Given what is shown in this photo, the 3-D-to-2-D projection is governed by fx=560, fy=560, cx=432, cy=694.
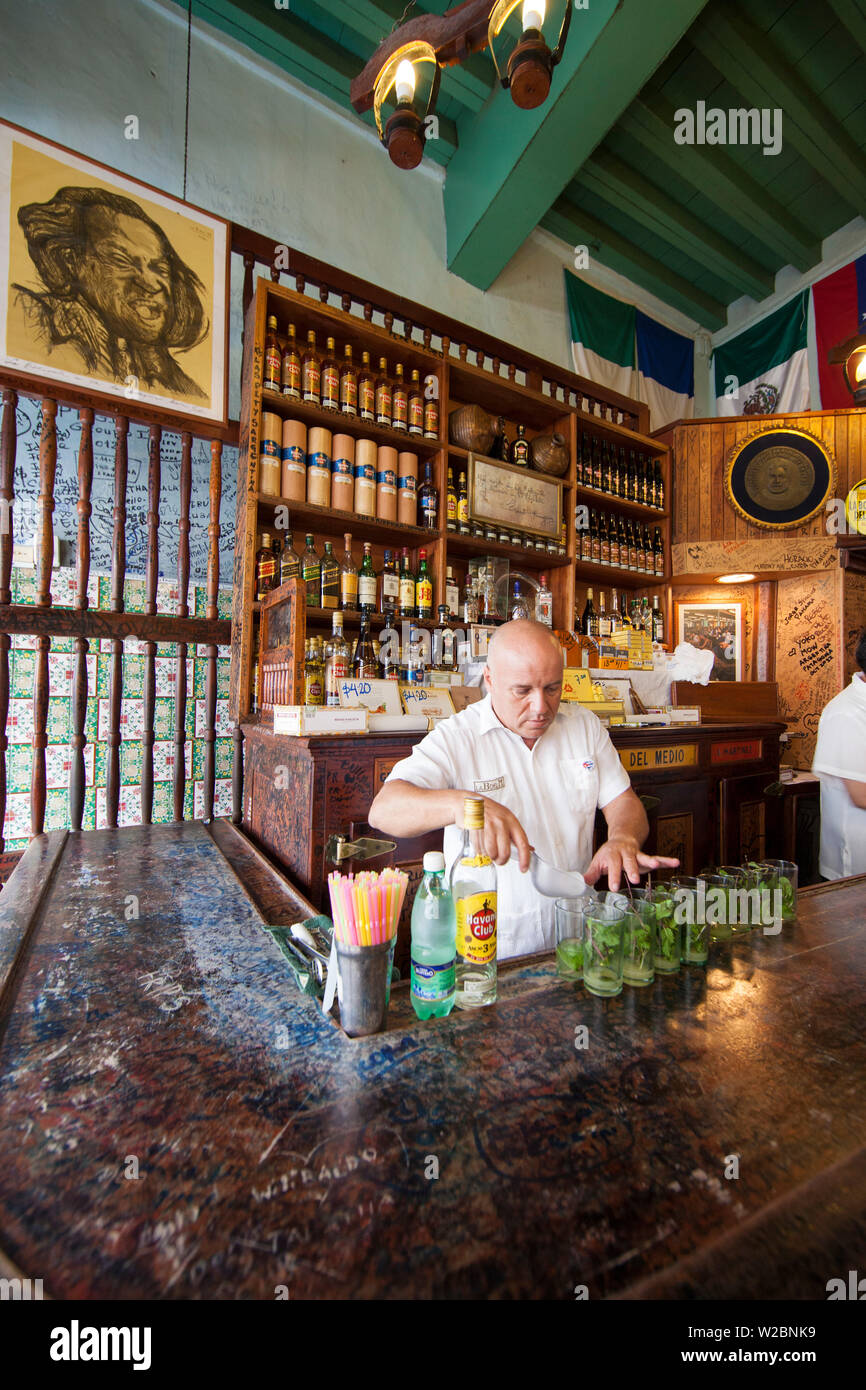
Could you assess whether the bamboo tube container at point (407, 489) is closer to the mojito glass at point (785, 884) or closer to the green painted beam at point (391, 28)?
the green painted beam at point (391, 28)

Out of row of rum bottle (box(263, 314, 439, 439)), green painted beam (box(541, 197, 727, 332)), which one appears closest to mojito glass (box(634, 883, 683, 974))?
row of rum bottle (box(263, 314, 439, 439))

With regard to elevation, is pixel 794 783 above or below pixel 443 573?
below

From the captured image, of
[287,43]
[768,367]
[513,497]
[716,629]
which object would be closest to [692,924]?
[513,497]

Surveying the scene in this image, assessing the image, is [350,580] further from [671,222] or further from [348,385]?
[671,222]

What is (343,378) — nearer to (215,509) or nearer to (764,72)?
(215,509)

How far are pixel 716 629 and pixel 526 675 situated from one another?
347cm

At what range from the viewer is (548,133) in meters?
3.08

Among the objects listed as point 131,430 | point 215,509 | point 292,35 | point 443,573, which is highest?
point 292,35

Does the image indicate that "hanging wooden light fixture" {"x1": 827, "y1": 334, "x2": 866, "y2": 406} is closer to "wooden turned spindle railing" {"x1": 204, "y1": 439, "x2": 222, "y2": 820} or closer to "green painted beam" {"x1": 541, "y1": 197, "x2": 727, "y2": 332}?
"green painted beam" {"x1": 541, "y1": 197, "x2": 727, "y2": 332}

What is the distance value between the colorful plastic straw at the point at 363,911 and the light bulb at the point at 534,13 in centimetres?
228

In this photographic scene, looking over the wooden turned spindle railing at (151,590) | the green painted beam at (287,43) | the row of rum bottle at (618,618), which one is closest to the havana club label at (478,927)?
the wooden turned spindle railing at (151,590)

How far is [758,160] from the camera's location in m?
4.15

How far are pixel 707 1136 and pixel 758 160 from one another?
605 centimetres

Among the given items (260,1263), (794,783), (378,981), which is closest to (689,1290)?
(260,1263)
